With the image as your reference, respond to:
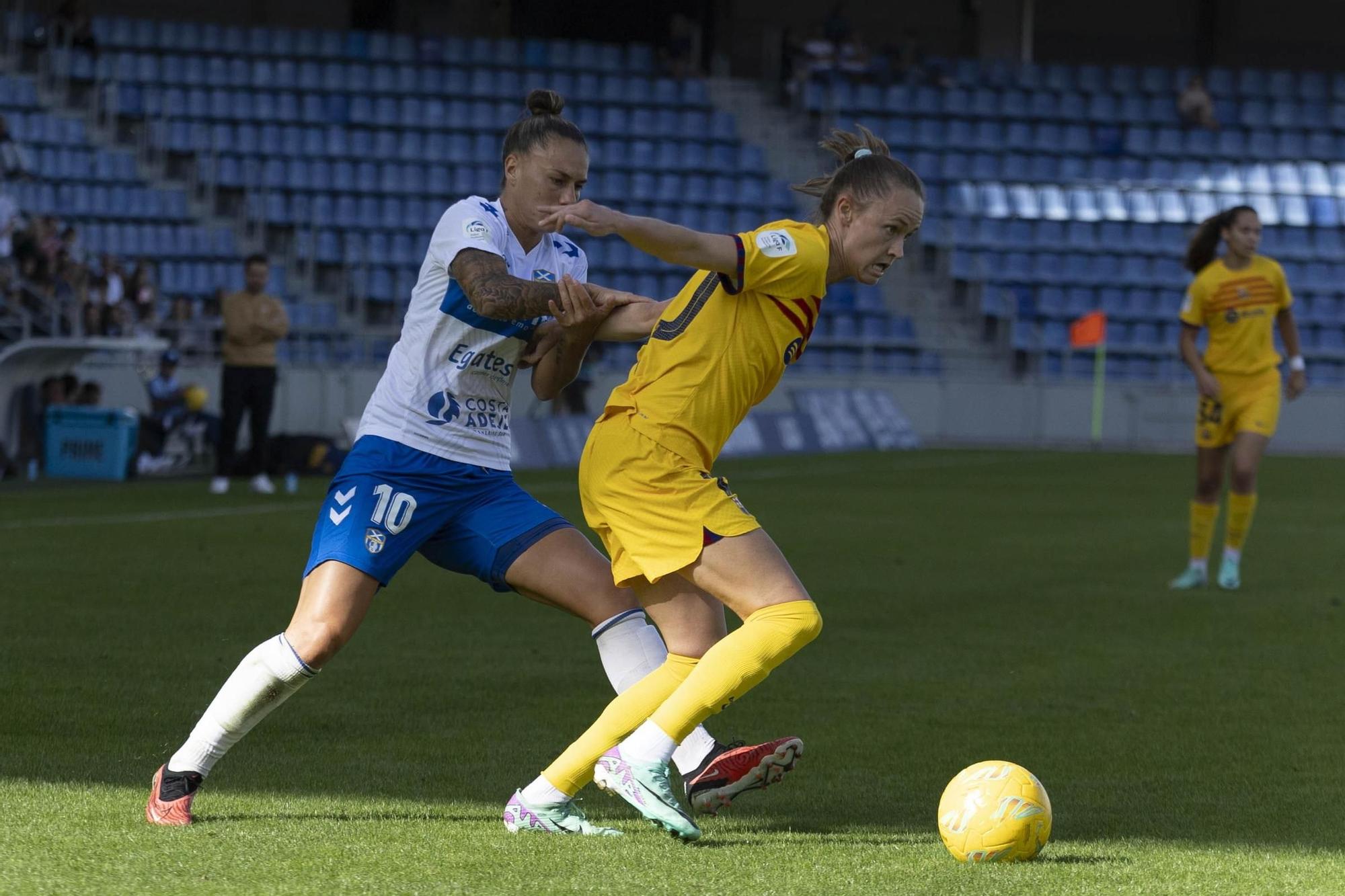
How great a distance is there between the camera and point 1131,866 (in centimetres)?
427

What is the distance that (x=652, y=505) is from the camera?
4453 mm

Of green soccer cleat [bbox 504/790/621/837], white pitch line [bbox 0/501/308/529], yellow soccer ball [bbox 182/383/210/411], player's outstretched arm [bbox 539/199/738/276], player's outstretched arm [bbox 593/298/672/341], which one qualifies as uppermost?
player's outstretched arm [bbox 539/199/738/276]

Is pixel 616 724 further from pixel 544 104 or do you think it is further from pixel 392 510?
pixel 544 104

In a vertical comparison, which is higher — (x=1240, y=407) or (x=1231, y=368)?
(x=1231, y=368)

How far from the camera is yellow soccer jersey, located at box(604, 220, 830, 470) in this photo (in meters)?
4.41

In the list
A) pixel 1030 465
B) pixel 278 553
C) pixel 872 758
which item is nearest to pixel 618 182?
pixel 1030 465

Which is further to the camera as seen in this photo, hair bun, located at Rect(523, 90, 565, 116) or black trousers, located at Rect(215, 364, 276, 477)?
black trousers, located at Rect(215, 364, 276, 477)

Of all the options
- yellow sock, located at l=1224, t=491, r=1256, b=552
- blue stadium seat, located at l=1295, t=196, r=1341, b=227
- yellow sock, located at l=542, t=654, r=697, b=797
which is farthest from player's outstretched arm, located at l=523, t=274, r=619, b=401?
blue stadium seat, located at l=1295, t=196, r=1341, b=227

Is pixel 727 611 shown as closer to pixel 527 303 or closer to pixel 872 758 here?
pixel 872 758

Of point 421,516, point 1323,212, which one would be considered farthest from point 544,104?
point 1323,212

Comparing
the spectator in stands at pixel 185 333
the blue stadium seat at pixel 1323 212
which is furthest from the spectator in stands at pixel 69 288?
the blue stadium seat at pixel 1323 212

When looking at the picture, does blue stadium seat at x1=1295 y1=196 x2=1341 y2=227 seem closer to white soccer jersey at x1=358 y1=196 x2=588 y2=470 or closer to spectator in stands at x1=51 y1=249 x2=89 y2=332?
spectator in stands at x1=51 y1=249 x2=89 y2=332

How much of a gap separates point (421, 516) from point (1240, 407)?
7.06 metres

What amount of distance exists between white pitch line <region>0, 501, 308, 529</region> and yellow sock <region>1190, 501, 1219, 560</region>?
22.4 feet
